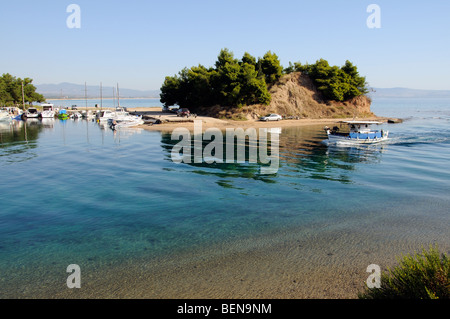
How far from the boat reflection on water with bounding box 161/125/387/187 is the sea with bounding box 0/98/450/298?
19 centimetres

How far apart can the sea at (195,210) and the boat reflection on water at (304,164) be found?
193 mm

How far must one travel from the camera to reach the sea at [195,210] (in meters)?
13.7

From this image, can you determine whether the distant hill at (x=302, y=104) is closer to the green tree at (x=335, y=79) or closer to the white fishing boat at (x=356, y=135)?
the green tree at (x=335, y=79)

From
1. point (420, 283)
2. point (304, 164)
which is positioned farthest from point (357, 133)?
point (420, 283)

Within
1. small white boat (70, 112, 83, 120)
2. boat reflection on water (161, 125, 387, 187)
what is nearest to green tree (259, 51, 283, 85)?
boat reflection on water (161, 125, 387, 187)

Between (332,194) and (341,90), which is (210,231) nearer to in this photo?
(332,194)

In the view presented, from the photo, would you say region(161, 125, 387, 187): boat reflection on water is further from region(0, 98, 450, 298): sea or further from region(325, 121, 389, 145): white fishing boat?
region(325, 121, 389, 145): white fishing boat

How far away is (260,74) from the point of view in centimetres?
9381

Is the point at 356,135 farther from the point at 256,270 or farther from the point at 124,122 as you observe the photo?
the point at 124,122

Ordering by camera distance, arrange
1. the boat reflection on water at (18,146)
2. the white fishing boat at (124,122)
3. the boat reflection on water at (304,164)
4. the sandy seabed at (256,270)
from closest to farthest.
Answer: the sandy seabed at (256,270) → the boat reflection on water at (304,164) → the boat reflection on water at (18,146) → the white fishing boat at (124,122)

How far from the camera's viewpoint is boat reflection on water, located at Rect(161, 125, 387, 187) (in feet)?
96.2

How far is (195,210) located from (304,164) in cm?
1894

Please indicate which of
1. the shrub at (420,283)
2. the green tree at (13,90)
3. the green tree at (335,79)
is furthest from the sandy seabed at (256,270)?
the green tree at (13,90)
